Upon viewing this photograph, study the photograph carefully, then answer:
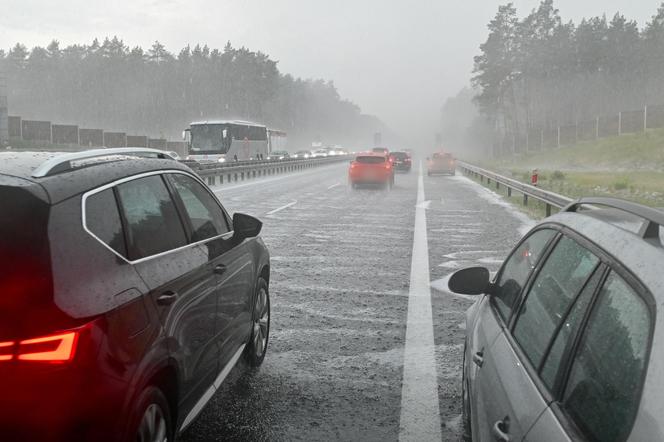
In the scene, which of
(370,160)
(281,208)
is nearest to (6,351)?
(281,208)

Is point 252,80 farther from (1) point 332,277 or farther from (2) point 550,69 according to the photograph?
(1) point 332,277

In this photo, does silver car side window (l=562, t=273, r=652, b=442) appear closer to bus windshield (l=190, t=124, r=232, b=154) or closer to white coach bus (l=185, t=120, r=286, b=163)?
white coach bus (l=185, t=120, r=286, b=163)

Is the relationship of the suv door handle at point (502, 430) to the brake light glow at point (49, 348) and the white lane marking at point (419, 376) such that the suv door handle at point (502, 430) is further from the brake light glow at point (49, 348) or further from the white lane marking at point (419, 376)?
the white lane marking at point (419, 376)

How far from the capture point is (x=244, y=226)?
481 centimetres

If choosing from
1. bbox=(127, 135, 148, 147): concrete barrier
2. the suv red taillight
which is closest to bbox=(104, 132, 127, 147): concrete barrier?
bbox=(127, 135, 148, 147): concrete barrier

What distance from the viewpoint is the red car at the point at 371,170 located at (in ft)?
98.5

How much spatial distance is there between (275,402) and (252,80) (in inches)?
4241

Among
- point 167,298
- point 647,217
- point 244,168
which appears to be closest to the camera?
point 647,217

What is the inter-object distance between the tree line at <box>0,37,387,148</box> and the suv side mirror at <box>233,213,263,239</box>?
107 metres

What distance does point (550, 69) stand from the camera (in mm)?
89250

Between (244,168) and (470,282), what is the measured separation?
33.2m

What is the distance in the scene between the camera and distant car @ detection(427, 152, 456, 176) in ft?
149

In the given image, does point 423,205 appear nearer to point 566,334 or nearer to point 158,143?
point 566,334

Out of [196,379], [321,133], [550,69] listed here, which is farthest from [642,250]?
[321,133]
